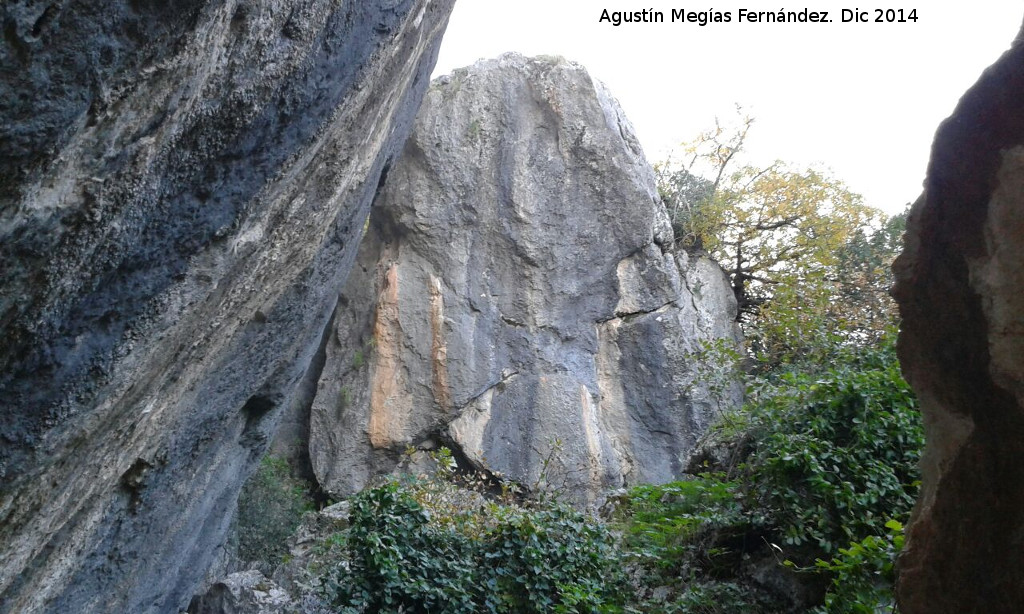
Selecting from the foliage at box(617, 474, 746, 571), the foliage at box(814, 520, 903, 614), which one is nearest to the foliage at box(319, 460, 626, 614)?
the foliage at box(617, 474, 746, 571)

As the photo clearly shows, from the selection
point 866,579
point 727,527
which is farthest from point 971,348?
point 727,527

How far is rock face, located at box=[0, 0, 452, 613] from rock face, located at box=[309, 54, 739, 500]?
7.76 m

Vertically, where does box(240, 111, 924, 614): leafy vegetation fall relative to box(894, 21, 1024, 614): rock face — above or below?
below

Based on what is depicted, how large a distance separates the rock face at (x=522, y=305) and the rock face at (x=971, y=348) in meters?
11.0

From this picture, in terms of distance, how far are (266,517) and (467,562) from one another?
555cm

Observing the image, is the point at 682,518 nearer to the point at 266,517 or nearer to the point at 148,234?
the point at 148,234

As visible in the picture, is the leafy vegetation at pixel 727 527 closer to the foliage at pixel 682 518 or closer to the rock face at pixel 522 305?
the foliage at pixel 682 518

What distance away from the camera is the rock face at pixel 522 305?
14781mm

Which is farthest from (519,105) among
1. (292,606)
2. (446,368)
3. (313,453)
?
(292,606)

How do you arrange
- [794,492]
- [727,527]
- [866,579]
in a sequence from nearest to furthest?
[866,579]
[794,492]
[727,527]

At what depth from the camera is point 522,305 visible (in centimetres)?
1598

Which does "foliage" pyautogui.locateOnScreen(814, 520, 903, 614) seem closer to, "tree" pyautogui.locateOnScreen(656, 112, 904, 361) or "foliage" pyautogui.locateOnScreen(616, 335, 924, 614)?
"foliage" pyautogui.locateOnScreen(616, 335, 924, 614)

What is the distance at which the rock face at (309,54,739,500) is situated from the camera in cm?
1478

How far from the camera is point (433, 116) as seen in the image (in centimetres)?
1673
